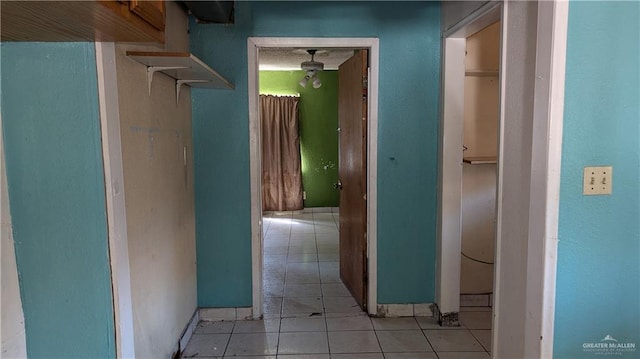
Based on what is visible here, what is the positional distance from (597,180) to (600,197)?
0.07m

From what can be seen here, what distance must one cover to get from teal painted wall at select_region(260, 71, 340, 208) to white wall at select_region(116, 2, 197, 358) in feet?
12.9

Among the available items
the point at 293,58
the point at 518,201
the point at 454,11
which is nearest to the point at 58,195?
the point at 518,201

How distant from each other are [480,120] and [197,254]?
7.37 ft

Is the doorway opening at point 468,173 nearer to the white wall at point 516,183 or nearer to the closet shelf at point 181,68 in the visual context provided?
the white wall at point 516,183

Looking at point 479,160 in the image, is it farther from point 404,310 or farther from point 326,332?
→ point 326,332

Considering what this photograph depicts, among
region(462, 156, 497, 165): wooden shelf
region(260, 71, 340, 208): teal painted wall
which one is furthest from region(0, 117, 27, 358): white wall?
region(260, 71, 340, 208): teal painted wall

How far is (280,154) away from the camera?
6480 millimetres

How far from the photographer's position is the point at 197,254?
280 cm

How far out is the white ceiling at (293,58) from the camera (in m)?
4.73

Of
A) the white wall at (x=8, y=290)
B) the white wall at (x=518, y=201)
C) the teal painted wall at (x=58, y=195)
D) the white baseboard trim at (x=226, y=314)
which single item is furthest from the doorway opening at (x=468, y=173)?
the white wall at (x=8, y=290)

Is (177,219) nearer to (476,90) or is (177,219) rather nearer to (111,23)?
(111,23)

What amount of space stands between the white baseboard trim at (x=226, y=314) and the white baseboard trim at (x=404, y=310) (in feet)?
3.06

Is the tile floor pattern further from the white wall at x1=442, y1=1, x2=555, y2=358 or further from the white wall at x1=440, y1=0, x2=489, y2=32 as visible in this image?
the white wall at x1=440, y1=0, x2=489, y2=32

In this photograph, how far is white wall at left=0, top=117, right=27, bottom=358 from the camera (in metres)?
1.33
